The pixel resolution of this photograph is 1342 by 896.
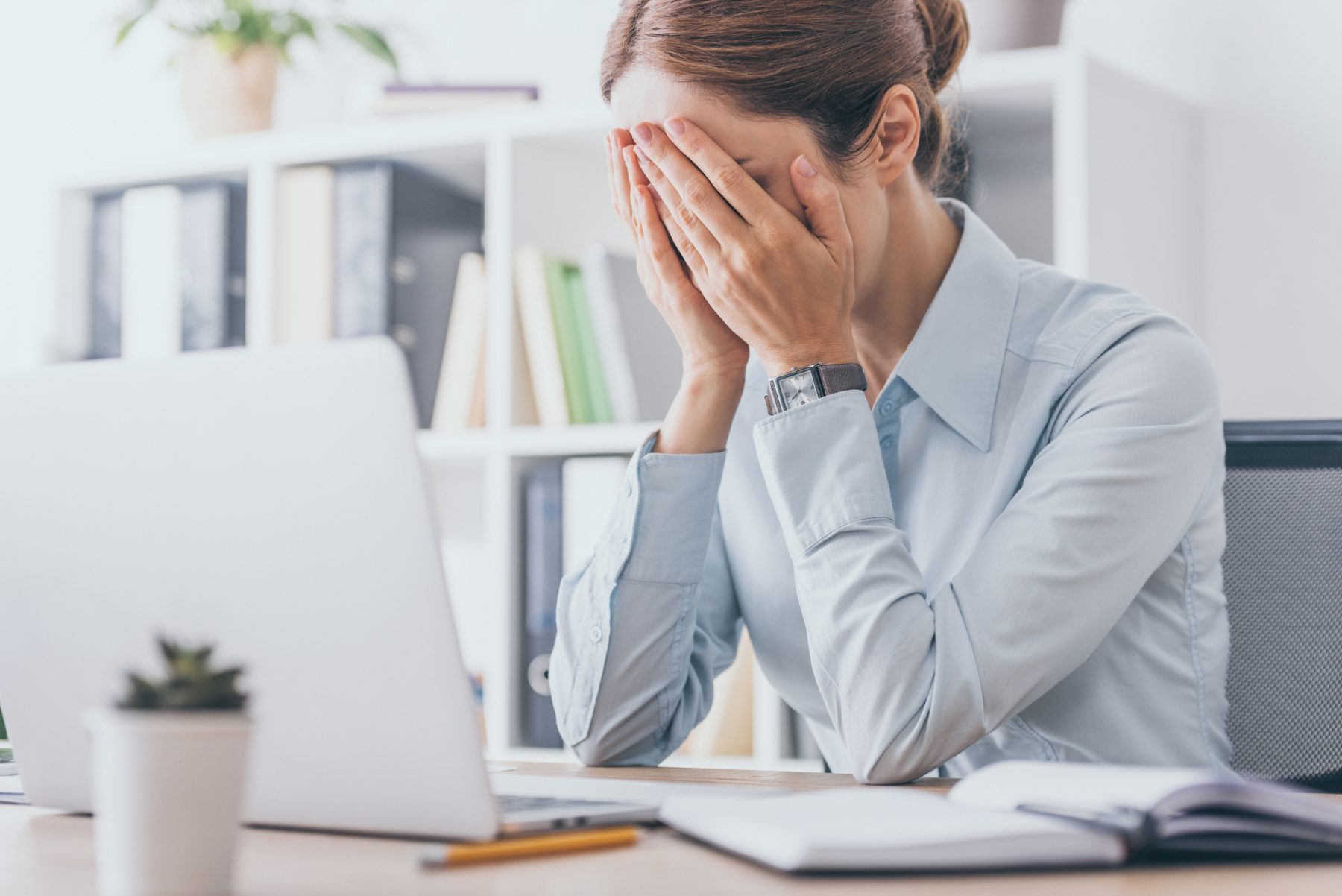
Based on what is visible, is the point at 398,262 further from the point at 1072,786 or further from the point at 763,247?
the point at 1072,786

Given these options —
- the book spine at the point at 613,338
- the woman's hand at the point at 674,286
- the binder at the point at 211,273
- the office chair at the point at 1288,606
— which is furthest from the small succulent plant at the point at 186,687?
the binder at the point at 211,273

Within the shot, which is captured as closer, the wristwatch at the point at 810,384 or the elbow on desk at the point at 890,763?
the elbow on desk at the point at 890,763

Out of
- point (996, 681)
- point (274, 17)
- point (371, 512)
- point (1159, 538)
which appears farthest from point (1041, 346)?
point (274, 17)

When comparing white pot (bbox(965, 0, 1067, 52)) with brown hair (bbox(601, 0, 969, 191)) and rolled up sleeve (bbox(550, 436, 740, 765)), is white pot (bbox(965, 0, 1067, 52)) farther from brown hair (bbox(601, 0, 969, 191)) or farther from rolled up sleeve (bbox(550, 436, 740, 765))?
rolled up sleeve (bbox(550, 436, 740, 765))

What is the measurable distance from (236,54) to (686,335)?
52.5 inches

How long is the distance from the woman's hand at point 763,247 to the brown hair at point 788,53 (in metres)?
0.04

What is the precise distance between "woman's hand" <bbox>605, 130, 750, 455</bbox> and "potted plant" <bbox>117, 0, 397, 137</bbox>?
3.78ft

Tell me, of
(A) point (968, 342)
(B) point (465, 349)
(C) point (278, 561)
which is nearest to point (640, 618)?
(A) point (968, 342)

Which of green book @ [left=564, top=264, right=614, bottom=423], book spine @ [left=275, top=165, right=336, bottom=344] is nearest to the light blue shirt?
green book @ [left=564, top=264, right=614, bottom=423]

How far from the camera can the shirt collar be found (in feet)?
3.89

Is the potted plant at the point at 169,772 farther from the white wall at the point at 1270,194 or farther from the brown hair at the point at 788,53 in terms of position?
the white wall at the point at 1270,194

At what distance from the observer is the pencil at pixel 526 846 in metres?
0.61

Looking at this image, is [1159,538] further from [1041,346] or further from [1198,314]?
[1198,314]

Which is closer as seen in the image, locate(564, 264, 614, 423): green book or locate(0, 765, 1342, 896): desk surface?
locate(0, 765, 1342, 896): desk surface
